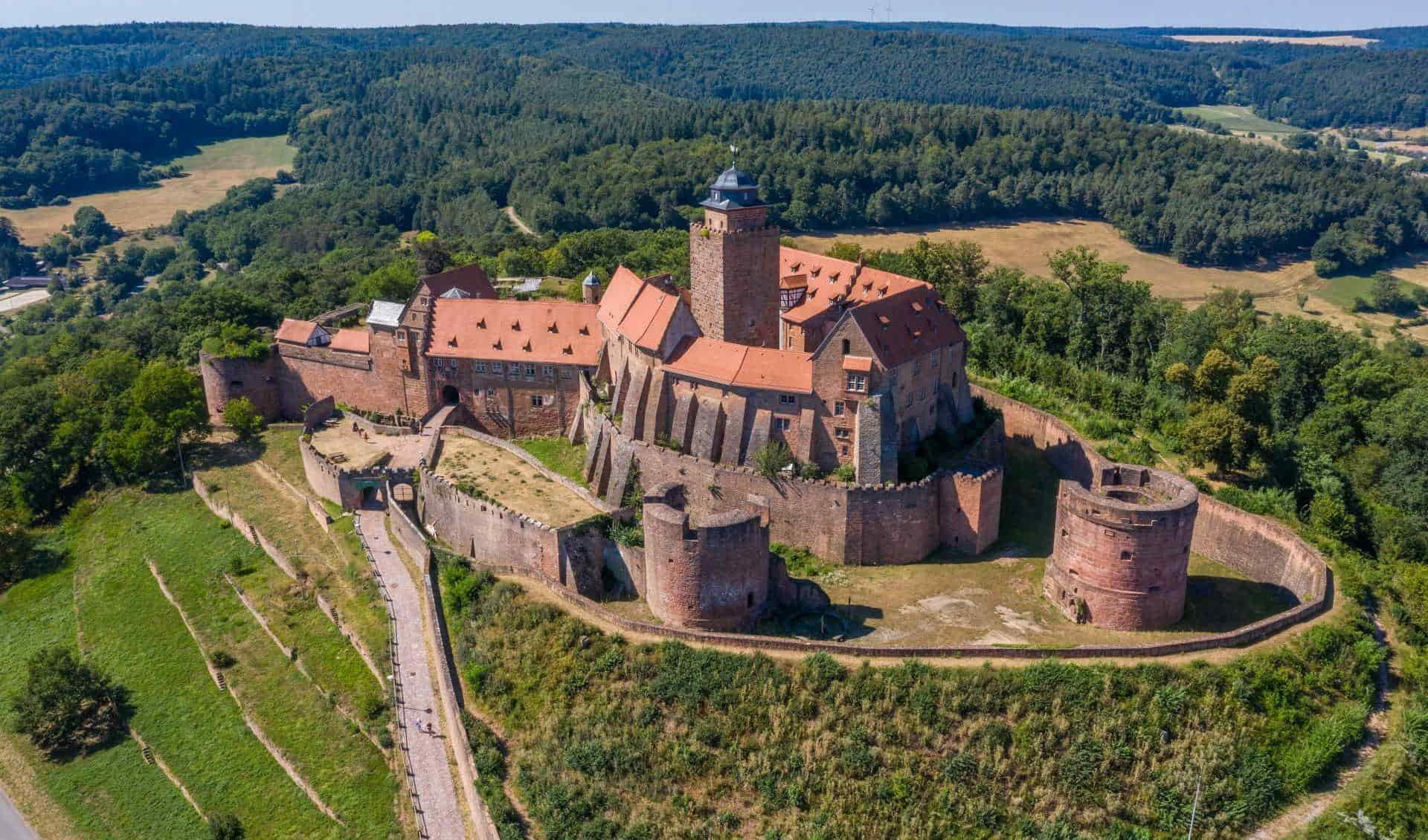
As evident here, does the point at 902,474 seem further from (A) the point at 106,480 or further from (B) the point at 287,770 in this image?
(A) the point at 106,480

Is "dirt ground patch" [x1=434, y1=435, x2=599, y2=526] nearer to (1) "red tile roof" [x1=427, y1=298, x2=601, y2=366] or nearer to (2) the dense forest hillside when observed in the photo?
(1) "red tile roof" [x1=427, y1=298, x2=601, y2=366]

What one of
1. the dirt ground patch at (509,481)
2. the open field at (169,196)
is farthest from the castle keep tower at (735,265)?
the open field at (169,196)

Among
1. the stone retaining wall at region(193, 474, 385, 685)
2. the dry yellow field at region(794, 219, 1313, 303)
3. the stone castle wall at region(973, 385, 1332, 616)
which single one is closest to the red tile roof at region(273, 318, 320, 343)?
the stone retaining wall at region(193, 474, 385, 685)

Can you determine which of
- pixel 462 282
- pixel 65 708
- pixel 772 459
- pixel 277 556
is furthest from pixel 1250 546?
pixel 65 708

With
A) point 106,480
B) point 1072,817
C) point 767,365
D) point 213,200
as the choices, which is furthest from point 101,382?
point 213,200

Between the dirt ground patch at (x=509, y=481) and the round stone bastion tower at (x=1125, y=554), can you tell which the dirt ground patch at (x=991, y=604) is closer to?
the round stone bastion tower at (x=1125, y=554)

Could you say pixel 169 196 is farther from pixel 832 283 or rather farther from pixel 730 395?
pixel 730 395
